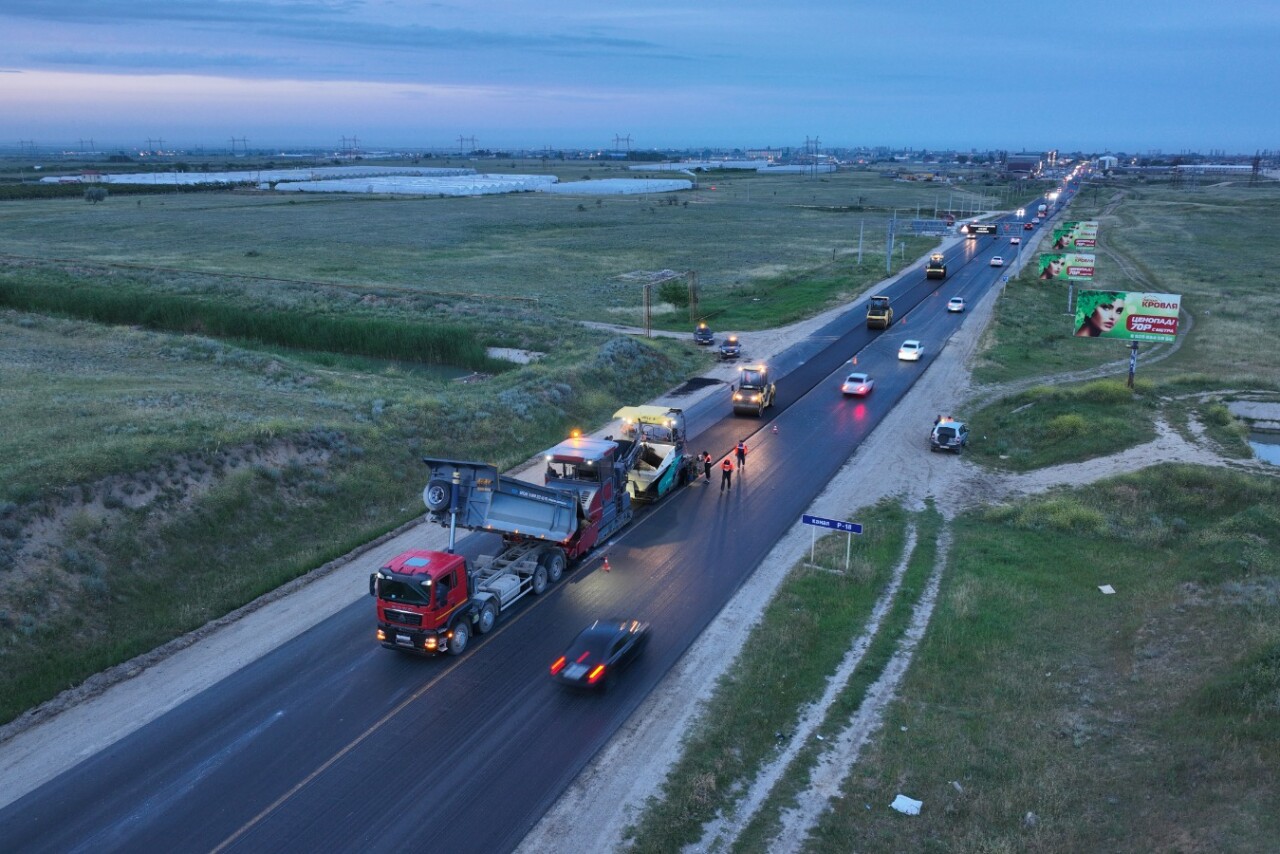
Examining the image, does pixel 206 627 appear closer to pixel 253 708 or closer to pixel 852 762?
pixel 253 708

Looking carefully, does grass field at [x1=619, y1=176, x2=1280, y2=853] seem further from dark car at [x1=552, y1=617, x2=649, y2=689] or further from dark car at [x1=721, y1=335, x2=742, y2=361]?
dark car at [x1=721, y1=335, x2=742, y2=361]

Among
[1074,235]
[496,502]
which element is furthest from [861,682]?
[1074,235]

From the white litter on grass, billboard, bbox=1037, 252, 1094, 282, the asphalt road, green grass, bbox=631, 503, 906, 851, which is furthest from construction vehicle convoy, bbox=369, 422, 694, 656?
billboard, bbox=1037, 252, 1094, 282

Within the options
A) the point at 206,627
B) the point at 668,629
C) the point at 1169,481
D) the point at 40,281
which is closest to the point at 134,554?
the point at 206,627

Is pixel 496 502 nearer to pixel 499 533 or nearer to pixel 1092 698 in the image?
pixel 499 533

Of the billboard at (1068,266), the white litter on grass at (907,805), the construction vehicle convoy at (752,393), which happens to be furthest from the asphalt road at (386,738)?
the billboard at (1068,266)

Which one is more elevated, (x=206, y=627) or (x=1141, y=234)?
(x=1141, y=234)

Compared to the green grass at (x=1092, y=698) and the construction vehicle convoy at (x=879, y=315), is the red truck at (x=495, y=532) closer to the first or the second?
the green grass at (x=1092, y=698)
